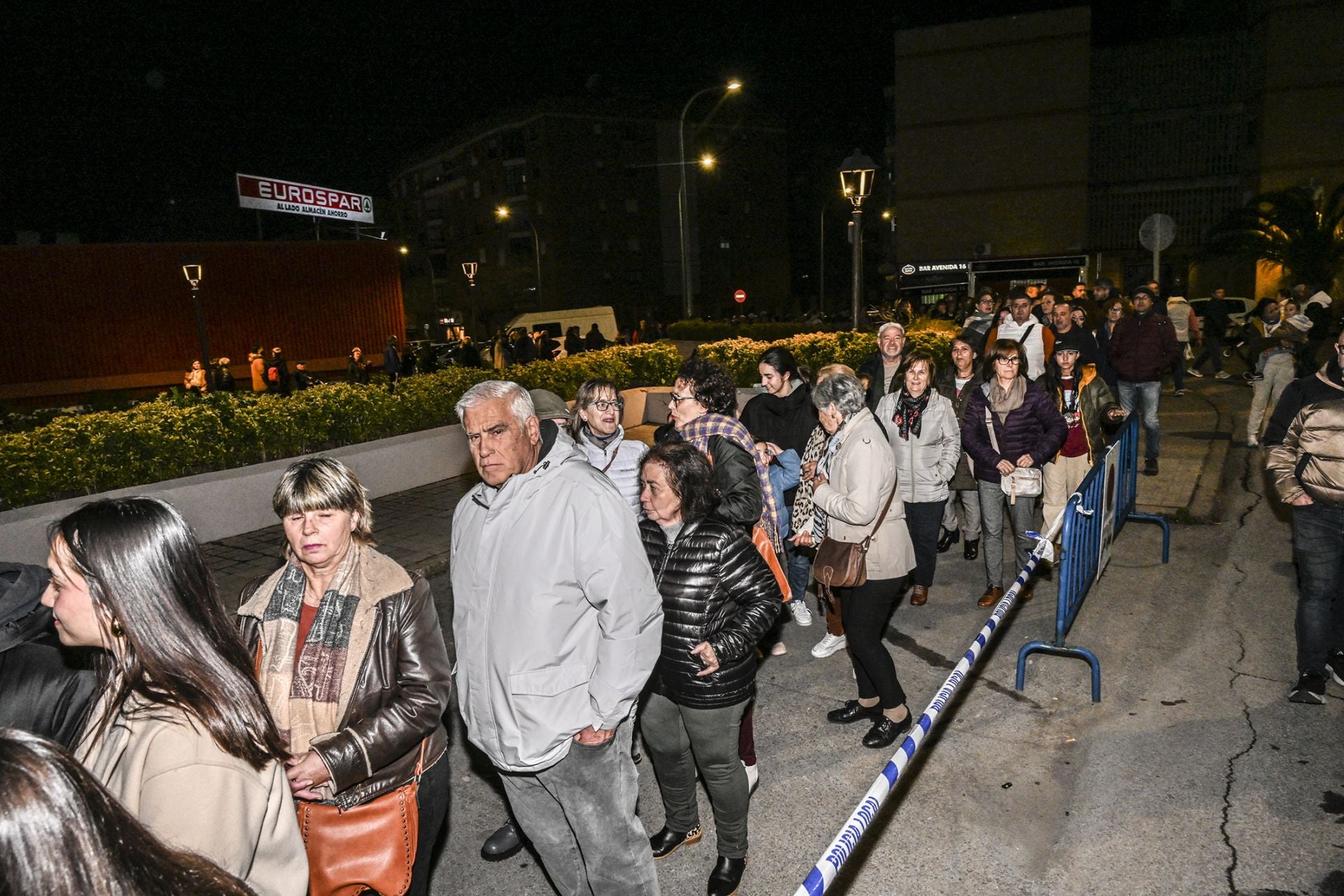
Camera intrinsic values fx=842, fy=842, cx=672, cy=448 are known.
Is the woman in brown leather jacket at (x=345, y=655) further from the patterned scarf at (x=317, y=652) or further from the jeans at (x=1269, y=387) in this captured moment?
the jeans at (x=1269, y=387)

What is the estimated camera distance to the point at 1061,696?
→ 5.05 m

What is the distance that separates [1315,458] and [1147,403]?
5999 millimetres

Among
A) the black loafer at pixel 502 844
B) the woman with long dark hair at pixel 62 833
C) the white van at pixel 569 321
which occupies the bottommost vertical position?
the black loafer at pixel 502 844

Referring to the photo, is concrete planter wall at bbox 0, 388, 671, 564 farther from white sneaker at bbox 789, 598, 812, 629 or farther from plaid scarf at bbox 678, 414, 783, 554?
white sneaker at bbox 789, 598, 812, 629

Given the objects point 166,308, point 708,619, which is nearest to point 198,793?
point 708,619

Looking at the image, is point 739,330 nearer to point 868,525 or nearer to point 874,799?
point 868,525

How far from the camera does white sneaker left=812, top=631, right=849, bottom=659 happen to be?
19.0 ft

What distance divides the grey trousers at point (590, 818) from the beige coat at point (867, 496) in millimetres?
1982

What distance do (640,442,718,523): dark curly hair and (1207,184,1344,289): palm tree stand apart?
30.3 metres

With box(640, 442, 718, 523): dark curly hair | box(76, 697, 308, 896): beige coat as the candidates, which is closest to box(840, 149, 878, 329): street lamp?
box(640, 442, 718, 523): dark curly hair

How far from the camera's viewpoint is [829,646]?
5.82m

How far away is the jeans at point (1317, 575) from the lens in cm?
459

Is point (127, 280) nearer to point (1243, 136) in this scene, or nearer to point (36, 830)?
point (36, 830)

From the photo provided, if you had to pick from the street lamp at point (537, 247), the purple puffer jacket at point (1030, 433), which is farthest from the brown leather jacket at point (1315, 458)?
the street lamp at point (537, 247)
